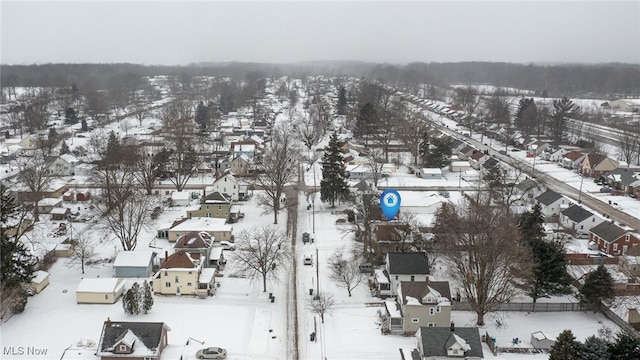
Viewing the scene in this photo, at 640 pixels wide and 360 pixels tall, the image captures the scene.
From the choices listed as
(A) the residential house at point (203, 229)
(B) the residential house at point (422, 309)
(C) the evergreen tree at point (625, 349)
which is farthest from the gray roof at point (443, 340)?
(A) the residential house at point (203, 229)

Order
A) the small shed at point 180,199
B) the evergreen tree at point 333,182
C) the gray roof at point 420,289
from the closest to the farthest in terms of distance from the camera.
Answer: the gray roof at point 420,289, the evergreen tree at point 333,182, the small shed at point 180,199

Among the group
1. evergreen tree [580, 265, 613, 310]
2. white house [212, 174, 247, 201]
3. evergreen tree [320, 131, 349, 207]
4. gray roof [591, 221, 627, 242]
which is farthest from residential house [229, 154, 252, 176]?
evergreen tree [580, 265, 613, 310]

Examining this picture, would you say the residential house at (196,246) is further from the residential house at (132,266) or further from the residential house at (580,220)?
the residential house at (580,220)

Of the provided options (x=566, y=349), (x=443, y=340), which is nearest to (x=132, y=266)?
(x=443, y=340)

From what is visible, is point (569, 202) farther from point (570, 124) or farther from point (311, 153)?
point (570, 124)

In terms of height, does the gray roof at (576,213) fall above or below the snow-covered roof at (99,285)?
above

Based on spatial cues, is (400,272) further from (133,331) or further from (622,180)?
(622,180)
